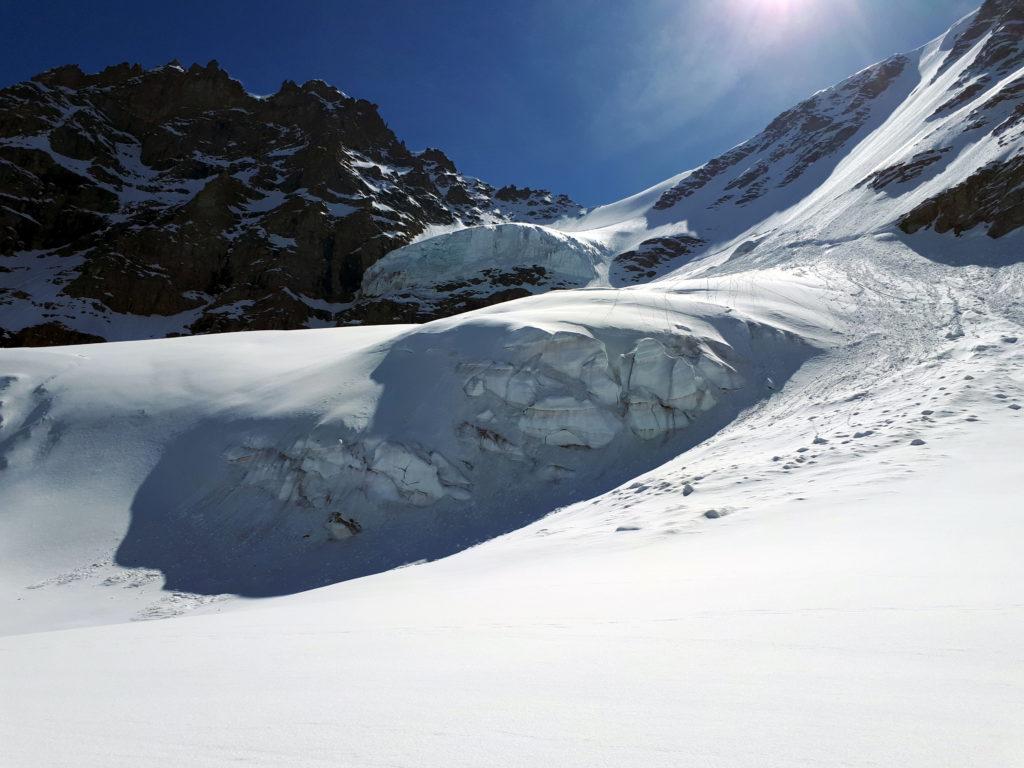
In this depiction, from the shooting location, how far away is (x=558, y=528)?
8.73 m

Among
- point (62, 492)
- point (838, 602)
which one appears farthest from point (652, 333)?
point (62, 492)

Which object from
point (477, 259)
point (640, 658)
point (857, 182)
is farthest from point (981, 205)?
point (477, 259)

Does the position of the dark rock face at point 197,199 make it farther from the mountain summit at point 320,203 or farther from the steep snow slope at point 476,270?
the steep snow slope at point 476,270

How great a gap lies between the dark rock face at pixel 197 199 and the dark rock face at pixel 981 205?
63269mm

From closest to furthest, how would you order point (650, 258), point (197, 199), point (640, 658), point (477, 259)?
point (640, 658)
point (477, 259)
point (650, 258)
point (197, 199)

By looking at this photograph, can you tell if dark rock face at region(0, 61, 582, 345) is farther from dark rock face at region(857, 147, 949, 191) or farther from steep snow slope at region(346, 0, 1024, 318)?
dark rock face at region(857, 147, 949, 191)

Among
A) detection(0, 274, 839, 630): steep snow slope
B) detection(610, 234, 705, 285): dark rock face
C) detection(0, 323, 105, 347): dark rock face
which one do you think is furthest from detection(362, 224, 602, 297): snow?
detection(0, 274, 839, 630): steep snow slope

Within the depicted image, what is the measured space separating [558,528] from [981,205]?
107 ft

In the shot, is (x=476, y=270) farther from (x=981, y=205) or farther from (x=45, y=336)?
(x=45, y=336)

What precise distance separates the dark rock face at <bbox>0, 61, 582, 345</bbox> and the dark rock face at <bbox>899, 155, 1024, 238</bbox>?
208 feet

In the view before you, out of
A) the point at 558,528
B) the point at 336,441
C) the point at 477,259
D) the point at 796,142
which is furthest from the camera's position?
the point at 796,142

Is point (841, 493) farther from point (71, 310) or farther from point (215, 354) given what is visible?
point (71, 310)

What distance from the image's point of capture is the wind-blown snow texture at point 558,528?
1.69 metres

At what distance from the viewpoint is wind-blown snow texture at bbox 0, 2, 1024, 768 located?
169 cm
